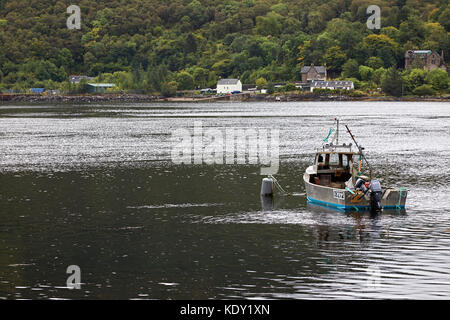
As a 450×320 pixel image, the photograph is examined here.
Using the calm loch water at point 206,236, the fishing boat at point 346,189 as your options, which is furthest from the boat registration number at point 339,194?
the calm loch water at point 206,236

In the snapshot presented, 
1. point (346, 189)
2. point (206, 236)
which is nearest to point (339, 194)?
point (346, 189)

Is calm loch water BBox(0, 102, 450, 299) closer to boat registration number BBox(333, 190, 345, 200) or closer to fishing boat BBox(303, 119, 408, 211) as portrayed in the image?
fishing boat BBox(303, 119, 408, 211)

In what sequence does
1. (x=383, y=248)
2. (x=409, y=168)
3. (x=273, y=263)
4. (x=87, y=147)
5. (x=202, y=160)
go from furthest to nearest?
(x=87, y=147) < (x=202, y=160) < (x=409, y=168) < (x=383, y=248) < (x=273, y=263)

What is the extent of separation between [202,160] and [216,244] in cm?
3988

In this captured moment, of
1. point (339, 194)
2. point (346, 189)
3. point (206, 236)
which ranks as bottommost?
point (206, 236)

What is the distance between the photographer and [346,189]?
4378 centimetres

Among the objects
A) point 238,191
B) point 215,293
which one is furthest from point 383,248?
point 238,191

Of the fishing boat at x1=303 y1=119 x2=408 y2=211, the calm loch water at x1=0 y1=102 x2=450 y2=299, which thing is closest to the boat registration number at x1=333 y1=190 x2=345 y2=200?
the fishing boat at x1=303 y1=119 x2=408 y2=211

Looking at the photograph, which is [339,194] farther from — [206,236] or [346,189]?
[206,236]

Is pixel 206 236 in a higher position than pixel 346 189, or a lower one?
lower

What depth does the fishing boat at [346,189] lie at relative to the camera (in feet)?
141

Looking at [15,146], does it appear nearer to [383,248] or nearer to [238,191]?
[238,191]

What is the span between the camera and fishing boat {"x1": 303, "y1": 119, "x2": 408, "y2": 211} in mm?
43094

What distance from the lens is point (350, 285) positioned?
28516 millimetres
